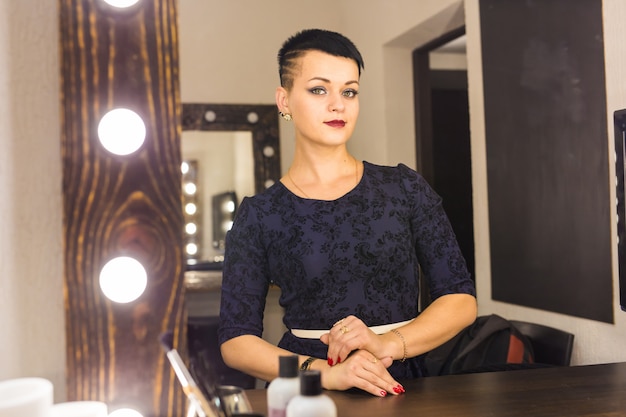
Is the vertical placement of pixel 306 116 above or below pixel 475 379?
above

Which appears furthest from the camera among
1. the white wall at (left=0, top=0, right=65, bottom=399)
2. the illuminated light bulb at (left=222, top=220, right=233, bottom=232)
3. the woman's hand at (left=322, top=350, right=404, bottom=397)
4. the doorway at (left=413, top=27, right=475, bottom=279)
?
the doorway at (left=413, top=27, right=475, bottom=279)

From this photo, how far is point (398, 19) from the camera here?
4.14 feet

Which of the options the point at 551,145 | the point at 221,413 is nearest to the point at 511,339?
the point at 551,145

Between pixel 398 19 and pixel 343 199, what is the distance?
0.63 meters

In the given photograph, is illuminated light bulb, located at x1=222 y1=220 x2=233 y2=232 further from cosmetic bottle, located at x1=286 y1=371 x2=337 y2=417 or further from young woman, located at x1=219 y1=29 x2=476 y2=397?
cosmetic bottle, located at x1=286 y1=371 x2=337 y2=417

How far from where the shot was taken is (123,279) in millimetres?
501

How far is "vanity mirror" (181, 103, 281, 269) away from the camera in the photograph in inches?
26.7

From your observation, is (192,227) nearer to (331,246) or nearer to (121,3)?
(331,246)

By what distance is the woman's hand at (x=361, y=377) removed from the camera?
0.63m

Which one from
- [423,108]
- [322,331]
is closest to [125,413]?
[322,331]

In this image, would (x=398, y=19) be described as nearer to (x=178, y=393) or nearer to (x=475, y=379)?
(x=475, y=379)

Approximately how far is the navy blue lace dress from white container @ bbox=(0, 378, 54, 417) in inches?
10.6

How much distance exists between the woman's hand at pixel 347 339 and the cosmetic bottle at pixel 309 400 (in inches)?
8.5

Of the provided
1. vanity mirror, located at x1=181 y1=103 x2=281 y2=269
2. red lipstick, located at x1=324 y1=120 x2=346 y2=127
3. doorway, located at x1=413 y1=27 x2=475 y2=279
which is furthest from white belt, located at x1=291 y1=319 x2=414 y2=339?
doorway, located at x1=413 y1=27 x2=475 y2=279
